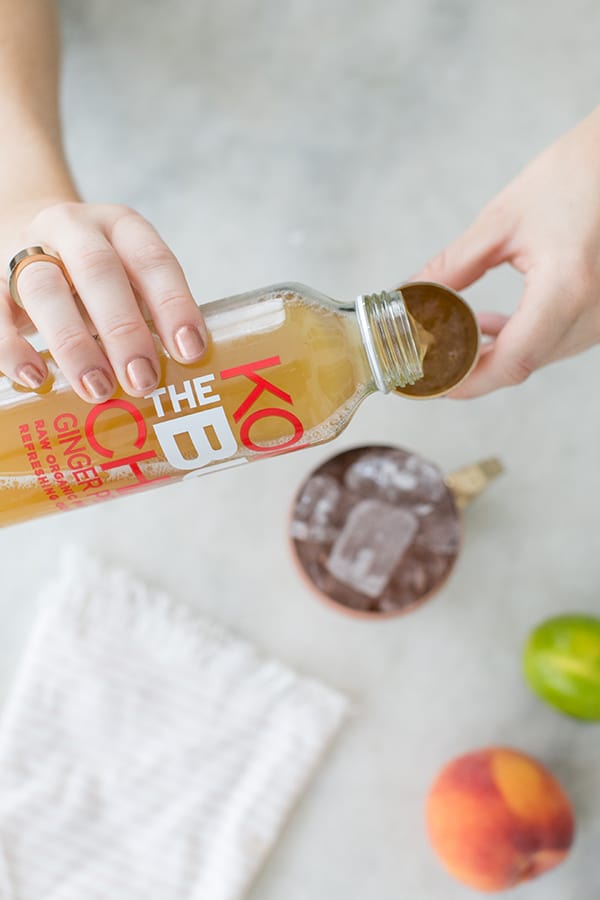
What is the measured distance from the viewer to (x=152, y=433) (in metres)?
0.57

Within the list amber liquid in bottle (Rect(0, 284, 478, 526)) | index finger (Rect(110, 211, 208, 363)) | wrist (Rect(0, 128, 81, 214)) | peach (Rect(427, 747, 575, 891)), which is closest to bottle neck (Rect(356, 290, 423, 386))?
amber liquid in bottle (Rect(0, 284, 478, 526))

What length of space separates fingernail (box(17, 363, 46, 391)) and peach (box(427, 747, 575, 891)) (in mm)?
673

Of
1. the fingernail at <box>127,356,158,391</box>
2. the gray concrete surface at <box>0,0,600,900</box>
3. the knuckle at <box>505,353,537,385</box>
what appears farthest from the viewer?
the gray concrete surface at <box>0,0,600,900</box>

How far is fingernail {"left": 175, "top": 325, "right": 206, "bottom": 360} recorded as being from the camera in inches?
21.4

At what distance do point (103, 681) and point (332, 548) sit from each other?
1.09 feet

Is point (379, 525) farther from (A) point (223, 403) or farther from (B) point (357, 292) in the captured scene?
(A) point (223, 403)

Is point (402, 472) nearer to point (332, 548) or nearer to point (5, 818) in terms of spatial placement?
point (332, 548)

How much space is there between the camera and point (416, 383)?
2.12ft

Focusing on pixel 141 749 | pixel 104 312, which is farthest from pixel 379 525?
pixel 104 312

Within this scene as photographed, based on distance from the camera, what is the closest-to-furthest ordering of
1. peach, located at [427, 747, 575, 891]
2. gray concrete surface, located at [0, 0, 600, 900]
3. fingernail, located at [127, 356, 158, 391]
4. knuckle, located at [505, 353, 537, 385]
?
fingernail, located at [127, 356, 158, 391] < knuckle, located at [505, 353, 537, 385] < peach, located at [427, 747, 575, 891] < gray concrete surface, located at [0, 0, 600, 900]

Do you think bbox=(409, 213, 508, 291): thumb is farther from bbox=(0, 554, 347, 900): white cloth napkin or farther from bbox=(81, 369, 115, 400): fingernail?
bbox=(0, 554, 347, 900): white cloth napkin

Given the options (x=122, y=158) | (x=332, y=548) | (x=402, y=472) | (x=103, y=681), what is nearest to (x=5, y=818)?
(x=103, y=681)

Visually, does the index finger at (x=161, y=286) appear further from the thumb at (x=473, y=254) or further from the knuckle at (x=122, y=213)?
the thumb at (x=473, y=254)

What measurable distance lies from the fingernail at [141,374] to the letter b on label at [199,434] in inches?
1.2
